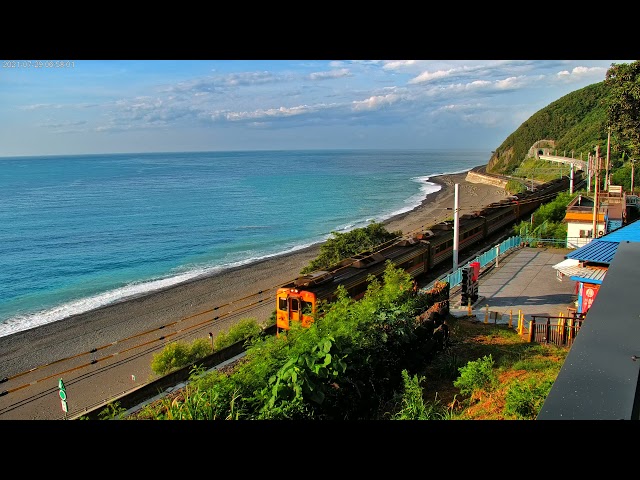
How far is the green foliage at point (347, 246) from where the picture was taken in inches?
944

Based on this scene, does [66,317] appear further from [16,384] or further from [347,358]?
[347,358]

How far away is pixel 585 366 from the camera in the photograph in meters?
2.44

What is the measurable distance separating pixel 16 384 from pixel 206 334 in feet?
23.0

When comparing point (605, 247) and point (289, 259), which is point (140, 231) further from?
point (605, 247)

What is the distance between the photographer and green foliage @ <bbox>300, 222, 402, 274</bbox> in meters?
24.0

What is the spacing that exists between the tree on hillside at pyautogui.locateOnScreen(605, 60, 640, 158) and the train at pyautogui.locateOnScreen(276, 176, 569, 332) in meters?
7.77

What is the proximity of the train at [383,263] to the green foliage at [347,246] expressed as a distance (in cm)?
221

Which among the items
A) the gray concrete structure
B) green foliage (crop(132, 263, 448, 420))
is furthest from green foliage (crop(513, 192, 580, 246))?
green foliage (crop(132, 263, 448, 420))

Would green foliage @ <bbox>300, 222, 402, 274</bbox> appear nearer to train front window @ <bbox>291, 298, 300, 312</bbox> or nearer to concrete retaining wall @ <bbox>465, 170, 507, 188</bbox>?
train front window @ <bbox>291, 298, 300, 312</bbox>

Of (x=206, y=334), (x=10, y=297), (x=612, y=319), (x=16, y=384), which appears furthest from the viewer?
(x=10, y=297)

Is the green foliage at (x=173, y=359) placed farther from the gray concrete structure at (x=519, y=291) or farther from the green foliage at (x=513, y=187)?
the green foliage at (x=513, y=187)
